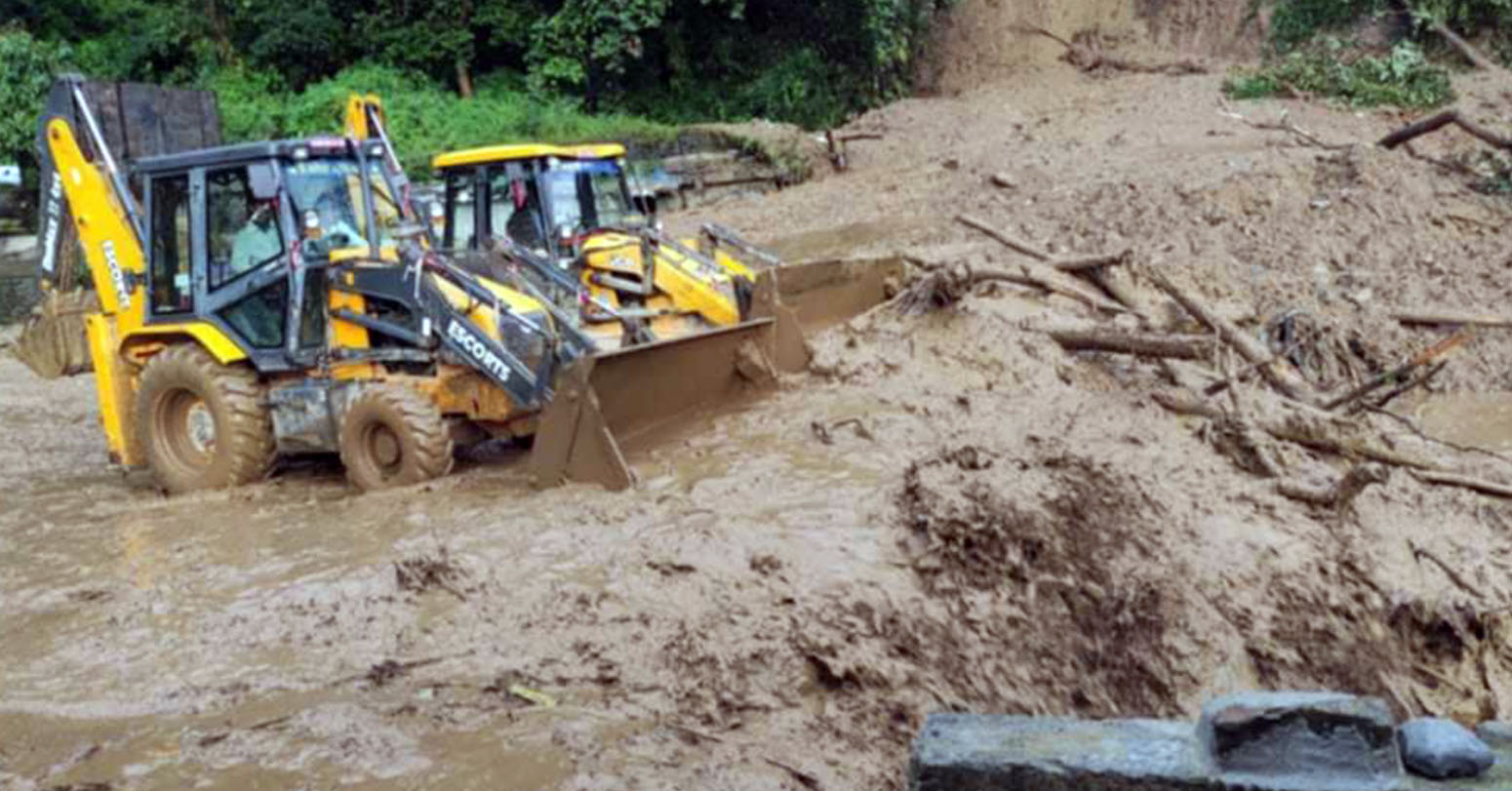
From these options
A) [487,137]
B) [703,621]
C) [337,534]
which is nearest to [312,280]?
[337,534]

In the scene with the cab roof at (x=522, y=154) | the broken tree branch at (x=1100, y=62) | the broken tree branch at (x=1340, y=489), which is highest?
Result: the broken tree branch at (x=1100, y=62)

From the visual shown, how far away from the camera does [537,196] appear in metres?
11.7

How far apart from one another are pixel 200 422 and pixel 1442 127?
13.0 meters

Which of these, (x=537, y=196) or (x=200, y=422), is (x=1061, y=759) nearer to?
(x=200, y=422)

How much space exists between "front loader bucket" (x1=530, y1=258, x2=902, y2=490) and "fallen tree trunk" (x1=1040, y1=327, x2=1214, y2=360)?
1907mm

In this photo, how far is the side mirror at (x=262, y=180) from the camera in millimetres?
9414

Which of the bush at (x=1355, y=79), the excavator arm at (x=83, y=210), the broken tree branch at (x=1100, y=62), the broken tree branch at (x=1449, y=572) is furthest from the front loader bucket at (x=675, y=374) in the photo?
the broken tree branch at (x=1100, y=62)

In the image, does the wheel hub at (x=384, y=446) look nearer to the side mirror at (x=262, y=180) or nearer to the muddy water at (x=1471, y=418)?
the side mirror at (x=262, y=180)

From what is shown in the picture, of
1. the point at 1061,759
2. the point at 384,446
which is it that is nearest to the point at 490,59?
the point at 384,446

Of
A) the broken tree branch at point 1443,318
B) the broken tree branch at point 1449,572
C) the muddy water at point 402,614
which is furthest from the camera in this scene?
the broken tree branch at point 1443,318

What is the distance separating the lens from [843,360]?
35.8ft

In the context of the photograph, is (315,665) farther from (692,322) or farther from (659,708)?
(692,322)

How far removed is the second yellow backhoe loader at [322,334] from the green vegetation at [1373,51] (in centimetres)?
1121

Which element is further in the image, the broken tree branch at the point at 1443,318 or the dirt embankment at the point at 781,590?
the broken tree branch at the point at 1443,318
